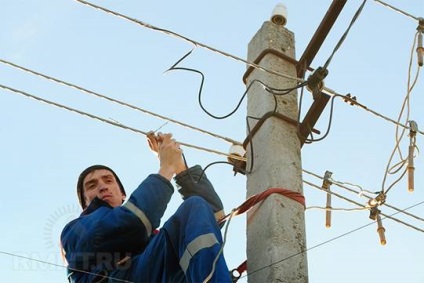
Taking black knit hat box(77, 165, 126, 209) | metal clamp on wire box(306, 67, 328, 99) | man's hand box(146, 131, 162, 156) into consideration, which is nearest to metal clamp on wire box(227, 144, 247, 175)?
man's hand box(146, 131, 162, 156)

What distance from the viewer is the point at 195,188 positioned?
203 inches

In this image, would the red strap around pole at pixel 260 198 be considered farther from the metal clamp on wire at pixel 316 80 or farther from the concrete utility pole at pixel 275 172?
the metal clamp on wire at pixel 316 80

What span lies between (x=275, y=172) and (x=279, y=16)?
1336 millimetres

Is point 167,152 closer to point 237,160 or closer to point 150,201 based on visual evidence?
point 237,160

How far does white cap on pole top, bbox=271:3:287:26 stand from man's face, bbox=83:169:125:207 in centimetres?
145

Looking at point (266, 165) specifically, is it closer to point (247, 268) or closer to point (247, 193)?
point (247, 193)

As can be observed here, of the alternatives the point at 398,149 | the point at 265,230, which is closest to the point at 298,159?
the point at 265,230

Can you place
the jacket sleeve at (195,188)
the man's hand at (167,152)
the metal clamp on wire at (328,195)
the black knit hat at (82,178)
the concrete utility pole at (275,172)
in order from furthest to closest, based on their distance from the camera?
1. the black knit hat at (82,178)
2. the metal clamp on wire at (328,195)
3. the jacket sleeve at (195,188)
4. the man's hand at (167,152)
5. the concrete utility pole at (275,172)

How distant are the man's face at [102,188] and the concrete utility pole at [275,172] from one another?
1.02 meters

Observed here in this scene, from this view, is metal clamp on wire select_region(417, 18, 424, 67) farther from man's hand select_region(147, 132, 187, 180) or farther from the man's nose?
the man's nose

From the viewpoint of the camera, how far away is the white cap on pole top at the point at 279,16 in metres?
5.42

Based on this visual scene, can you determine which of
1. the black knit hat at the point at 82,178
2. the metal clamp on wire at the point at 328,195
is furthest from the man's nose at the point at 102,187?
the metal clamp on wire at the point at 328,195

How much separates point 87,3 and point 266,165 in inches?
71.5

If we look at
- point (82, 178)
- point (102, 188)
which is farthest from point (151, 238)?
point (82, 178)
